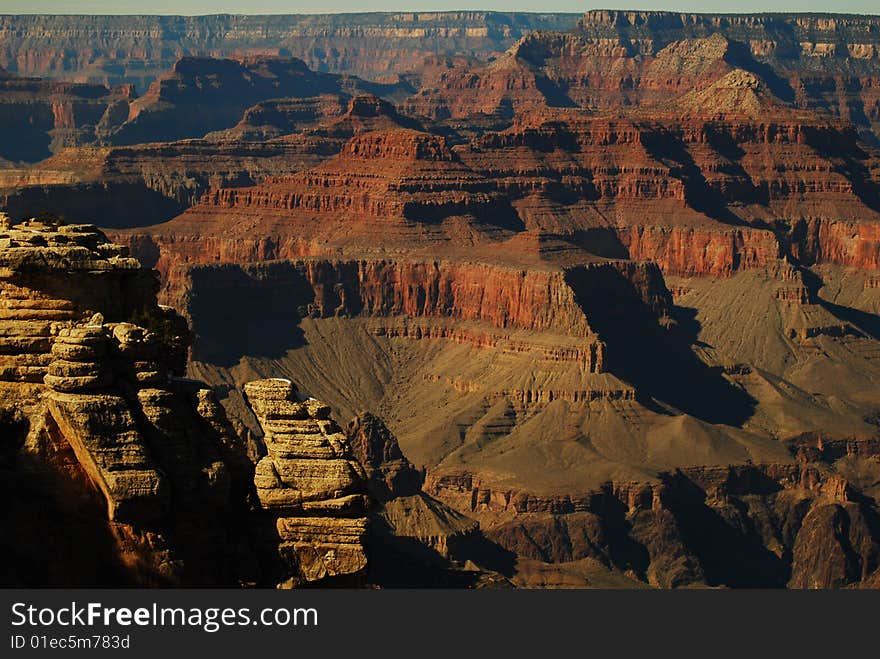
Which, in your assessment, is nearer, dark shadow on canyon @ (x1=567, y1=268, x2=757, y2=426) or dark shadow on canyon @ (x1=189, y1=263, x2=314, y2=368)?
dark shadow on canyon @ (x1=567, y1=268, x2=757, y2=426)

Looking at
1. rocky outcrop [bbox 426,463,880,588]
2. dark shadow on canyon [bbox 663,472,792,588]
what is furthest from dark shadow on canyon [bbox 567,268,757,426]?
dark shadow on canyon [bbox 663,472,792,588]

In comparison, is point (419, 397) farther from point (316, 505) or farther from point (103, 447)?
point (103, 447)

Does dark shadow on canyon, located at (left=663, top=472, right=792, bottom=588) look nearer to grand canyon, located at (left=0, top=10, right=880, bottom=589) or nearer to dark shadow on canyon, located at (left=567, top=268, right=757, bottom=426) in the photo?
grand canyon, located at (left=0, top=10, right=880, bottom=589)

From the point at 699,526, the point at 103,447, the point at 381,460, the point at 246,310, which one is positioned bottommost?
the point at 699,526

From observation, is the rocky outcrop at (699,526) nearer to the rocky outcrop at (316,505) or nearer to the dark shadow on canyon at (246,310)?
the dark shadow on canyon at (246,310)

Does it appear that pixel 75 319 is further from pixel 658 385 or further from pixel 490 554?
pixel 658 385

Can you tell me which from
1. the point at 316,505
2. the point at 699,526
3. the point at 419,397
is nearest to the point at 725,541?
the point at 699,526
